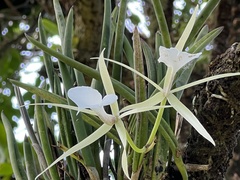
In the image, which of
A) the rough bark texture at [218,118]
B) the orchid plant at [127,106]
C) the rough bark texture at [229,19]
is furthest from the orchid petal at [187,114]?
the rough bark texture at [229,19]

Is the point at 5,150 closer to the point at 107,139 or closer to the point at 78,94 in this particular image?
the point at 107,139

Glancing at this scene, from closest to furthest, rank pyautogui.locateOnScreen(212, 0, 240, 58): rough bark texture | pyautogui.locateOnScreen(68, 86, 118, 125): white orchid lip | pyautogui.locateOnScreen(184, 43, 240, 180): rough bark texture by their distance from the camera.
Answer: pyautogui.locateOnScreen(68, 86, 118, 125): white orchid lip < pyautogui.locateOnScreen(184, 43, 240, 180): rough bark texture < pyautogui.locateOnScreen(212, 0, 240, 58): rough bark texture

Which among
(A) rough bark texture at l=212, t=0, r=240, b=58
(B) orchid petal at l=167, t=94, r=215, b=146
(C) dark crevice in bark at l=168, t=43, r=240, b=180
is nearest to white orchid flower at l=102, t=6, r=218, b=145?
(B) orchid petal at l=167, t=94, r=215, b=146

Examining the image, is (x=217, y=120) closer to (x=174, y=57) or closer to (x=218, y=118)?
(x=218, y=118)

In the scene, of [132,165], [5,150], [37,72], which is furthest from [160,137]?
[37,72]

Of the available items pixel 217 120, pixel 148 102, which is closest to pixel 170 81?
pixel 148 102

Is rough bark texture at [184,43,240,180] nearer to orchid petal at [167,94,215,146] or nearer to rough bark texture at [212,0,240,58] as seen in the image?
orchid petal at [167,94,215,146]
